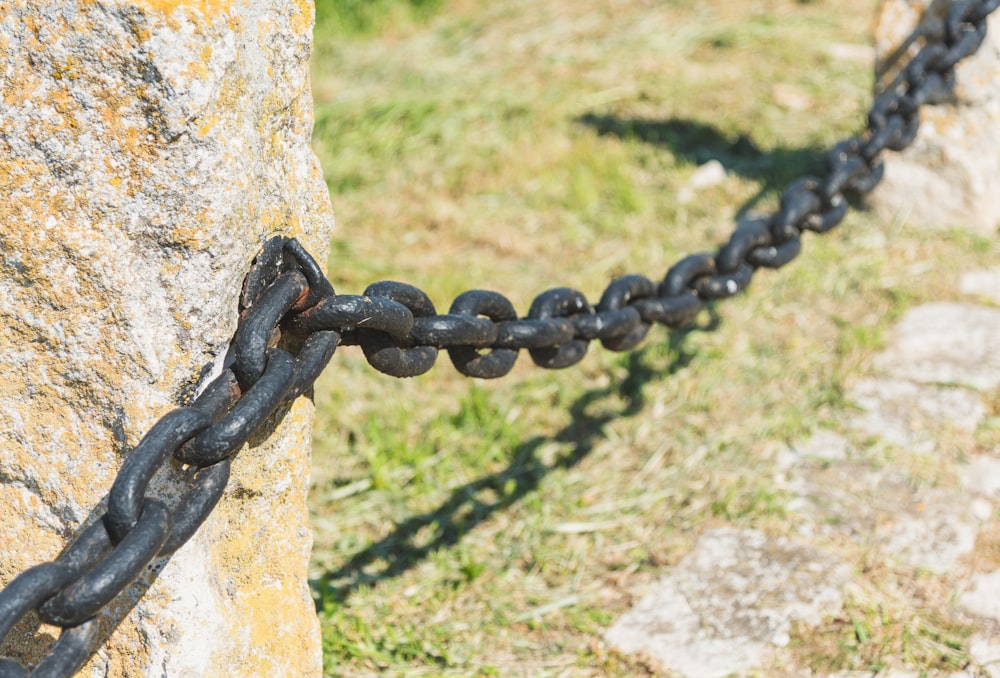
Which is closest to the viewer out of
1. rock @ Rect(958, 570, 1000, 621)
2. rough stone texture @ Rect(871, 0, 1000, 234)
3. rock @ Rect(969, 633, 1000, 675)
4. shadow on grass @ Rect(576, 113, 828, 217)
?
rock @ Rect(969, 633, 1000, 675)

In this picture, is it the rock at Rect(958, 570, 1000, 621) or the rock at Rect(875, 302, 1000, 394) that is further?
the rock at Rect(875, 302, 1000, 394)

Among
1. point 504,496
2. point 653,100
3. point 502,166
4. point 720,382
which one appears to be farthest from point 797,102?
point 504,496

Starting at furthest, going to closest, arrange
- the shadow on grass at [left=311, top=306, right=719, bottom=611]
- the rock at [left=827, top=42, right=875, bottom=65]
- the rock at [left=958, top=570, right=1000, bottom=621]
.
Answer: the rock at [left=827, top=42, right=875, bottom=65] < the shadow on grass at [left=311, top=306, right=719, bottom=611] < the rock at [left=958, top=570, right=1000, bottom=621]

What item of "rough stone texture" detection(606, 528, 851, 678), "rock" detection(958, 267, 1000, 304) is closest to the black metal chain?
"rough stone texture" detection(606, 528, 851, 678)

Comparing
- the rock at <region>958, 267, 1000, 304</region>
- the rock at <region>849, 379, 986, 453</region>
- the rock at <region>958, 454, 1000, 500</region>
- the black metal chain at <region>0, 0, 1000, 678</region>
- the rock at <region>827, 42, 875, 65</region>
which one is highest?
the rock at <region>827, 42, 875, 65</region>

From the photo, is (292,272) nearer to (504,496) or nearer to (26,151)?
(26,151)

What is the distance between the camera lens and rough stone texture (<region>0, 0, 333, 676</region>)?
1.28 meters

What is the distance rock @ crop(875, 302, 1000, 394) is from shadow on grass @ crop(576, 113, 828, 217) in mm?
1079

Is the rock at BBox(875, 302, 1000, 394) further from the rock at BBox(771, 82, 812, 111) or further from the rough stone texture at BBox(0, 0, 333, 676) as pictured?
the rough stone texture at BBox(0, 0, 333, 676)

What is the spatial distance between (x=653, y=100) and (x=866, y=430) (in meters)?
2.97

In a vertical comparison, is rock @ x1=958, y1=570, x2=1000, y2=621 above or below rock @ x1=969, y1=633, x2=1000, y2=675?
above

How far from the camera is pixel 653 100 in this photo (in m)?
5.53

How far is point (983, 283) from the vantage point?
3.66 m

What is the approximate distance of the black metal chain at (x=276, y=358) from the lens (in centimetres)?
121
